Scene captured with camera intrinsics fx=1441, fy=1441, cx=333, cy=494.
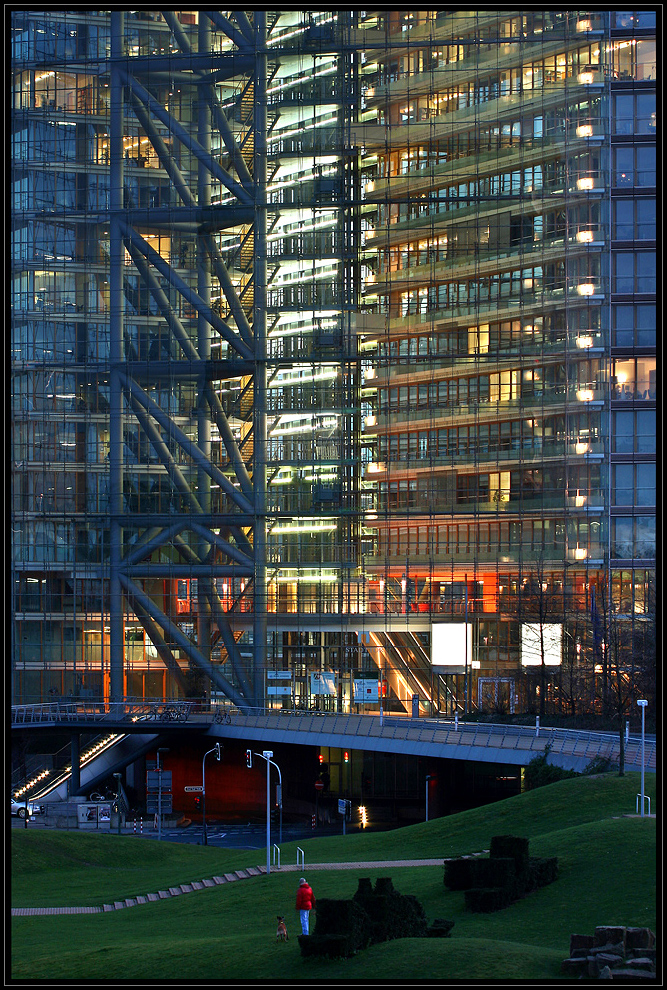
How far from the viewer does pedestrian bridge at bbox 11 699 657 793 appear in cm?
5366

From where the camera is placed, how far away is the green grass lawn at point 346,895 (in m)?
28.1

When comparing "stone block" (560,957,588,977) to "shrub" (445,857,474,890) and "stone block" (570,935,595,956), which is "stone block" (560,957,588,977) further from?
"shrub" (445,857,474,890)

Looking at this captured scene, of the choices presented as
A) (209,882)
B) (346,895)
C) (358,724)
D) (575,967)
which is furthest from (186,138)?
(575,967)

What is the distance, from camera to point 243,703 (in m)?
77.3

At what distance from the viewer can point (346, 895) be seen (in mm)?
36062

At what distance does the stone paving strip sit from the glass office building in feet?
95.6

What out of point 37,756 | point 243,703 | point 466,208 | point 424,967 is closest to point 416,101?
point 466,208

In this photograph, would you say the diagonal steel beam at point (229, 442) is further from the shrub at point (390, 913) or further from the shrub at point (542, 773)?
the shrub at point (390, 913)

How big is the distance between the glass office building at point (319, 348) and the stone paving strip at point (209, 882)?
29134mm

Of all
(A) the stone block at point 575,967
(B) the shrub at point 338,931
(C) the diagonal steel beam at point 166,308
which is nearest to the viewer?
(A) the stone block at point 575,967

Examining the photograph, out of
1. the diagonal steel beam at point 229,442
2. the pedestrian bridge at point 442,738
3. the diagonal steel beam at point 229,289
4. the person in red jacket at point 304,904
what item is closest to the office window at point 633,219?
the diagonal steel beam at point 229,289

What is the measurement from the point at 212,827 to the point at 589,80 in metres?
42.8

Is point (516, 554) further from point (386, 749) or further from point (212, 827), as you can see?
point (212, 827)

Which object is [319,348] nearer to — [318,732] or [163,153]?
[163,153]
